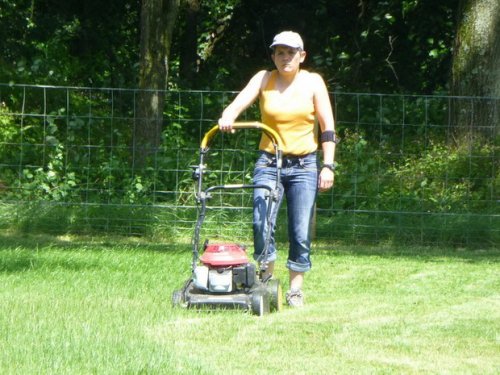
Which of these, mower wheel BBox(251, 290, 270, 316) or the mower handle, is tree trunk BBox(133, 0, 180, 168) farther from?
mower wheel BBox(251, 290, 270, 316)

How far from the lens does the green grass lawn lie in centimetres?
557

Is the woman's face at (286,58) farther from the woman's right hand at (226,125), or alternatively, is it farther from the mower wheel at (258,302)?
the mower wheel at (258,302)

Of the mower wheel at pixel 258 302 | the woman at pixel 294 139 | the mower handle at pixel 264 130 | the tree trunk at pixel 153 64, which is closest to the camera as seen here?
the mower wheel at pixel 258 302

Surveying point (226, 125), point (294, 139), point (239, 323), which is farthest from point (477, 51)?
point (239, 323)

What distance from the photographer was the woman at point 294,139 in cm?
752

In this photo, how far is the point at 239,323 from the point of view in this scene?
669 cm

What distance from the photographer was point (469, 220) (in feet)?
41.2

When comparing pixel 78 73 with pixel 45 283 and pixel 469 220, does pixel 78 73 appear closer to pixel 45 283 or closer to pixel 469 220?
pixel 469 220

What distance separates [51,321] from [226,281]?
3.77 ft

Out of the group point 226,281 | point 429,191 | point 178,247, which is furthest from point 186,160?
point 226,281

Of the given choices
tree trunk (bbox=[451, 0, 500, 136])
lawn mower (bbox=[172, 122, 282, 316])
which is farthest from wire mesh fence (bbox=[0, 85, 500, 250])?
lawn mower (bbox=[172, 122, 282, 316])

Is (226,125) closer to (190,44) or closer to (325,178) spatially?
(325,178)

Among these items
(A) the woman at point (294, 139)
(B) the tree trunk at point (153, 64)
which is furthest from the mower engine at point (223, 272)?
(B) the tree trunk at point (153, 64)

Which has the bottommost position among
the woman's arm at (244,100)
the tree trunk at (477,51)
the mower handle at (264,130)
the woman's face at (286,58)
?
the mower handle at (264,130)
